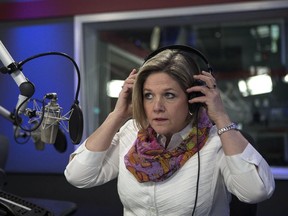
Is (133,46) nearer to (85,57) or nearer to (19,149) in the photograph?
(85,57)

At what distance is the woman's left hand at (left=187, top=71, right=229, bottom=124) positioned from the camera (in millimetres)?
950

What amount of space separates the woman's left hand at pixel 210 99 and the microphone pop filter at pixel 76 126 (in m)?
0.33

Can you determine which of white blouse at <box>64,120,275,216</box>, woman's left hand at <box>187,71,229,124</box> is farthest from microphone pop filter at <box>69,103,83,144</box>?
woman's left hand at <box>187,71,229,124</box>

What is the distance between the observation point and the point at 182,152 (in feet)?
3.31

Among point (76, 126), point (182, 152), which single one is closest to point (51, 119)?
point (76, 126)

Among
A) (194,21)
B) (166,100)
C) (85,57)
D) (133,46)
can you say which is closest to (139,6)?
(194,21)

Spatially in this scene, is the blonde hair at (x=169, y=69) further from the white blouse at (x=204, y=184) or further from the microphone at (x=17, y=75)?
the microphone at (x=17, y=75)

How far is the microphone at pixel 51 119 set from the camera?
91cm

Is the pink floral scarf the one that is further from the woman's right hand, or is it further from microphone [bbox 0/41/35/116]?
microphone [bbox 0/41/35/116]

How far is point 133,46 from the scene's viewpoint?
4176mm

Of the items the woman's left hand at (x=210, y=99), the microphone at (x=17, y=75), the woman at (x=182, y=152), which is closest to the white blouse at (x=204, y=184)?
the woman at (x=182, y=152)

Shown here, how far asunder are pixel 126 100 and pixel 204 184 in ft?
1.29

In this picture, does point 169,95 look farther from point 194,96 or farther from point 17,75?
point 17,75

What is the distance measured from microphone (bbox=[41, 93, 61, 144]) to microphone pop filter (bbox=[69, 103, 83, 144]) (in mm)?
40
